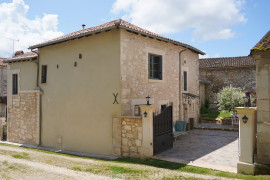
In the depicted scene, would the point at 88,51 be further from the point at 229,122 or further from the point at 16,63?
the point at 229,122

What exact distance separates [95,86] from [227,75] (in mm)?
16287

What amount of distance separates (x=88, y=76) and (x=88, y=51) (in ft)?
3.78

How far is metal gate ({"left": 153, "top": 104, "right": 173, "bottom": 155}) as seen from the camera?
28.3 feet

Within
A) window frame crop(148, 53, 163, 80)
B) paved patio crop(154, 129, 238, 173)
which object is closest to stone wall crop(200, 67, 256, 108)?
paved patio crop(154, 129, 238, 173)

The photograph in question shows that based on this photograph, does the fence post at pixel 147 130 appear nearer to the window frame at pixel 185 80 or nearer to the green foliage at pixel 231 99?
the window frame at pixel 185 80

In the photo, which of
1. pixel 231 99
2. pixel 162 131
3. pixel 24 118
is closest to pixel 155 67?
pixel 162 131

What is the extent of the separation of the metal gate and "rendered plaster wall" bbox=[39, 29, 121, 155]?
1662 millimetres

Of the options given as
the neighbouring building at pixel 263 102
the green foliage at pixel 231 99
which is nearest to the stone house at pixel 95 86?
the green foliage at pixel 231 99

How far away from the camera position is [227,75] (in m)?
22.2

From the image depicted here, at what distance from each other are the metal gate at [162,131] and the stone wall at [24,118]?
298 inches

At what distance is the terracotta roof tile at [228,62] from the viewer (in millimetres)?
21547

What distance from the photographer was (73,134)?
10.9 m

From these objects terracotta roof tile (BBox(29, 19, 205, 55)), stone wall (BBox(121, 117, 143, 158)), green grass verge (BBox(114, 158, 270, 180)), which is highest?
terracotta roof tile (BBox(29, 19, 205, 55))

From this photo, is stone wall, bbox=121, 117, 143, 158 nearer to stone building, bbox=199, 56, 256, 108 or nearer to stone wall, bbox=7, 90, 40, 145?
stone wall, bbox=7, 90, 40, 145
